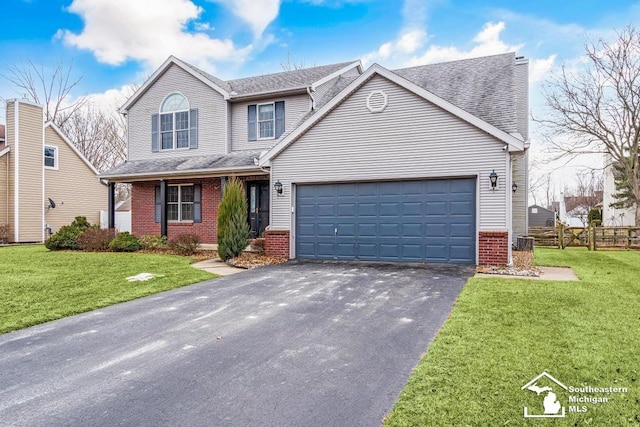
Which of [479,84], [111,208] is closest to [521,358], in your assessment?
[479,84]

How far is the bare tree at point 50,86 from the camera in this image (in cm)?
2867

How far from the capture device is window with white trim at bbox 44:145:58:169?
68.2 ft

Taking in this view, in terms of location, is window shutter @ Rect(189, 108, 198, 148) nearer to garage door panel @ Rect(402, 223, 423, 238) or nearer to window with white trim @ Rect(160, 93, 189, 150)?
window with white trim @ Rect(160, 93, 189, 150)

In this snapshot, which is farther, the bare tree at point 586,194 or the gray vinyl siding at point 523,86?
the bare tree at point 586,194

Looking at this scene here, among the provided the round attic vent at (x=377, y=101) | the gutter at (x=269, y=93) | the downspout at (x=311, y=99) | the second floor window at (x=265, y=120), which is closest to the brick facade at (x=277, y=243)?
the round attic vent at (x=377, y=101)

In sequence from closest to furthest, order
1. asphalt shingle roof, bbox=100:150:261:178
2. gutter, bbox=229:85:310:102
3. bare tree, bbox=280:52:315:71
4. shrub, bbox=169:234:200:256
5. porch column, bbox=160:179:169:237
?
shrub, bbox=169:234:200:256 → asphalt shingle roof, bbox=100:150:261:178 → gutter, bbox=229:85:310:102 → porch column, bbox=160:179:169:237 → bare tree, bbox=280:52:315:71

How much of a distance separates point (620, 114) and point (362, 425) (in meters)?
25.8

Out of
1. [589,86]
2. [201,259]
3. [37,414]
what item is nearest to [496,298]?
[37,414]

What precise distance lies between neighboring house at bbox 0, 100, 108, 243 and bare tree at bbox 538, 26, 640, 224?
2704 centimetres

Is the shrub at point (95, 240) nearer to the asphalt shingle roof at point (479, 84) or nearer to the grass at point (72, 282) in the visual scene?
the grass at point (72, 282)

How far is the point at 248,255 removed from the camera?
41.7 ft

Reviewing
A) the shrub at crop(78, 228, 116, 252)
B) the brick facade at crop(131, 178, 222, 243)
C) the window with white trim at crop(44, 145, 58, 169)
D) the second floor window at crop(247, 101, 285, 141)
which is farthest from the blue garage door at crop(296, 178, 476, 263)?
the window with white trim at crop(44, 145, 58, 169)

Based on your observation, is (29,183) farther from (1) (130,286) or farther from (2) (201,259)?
(1) (130,286)

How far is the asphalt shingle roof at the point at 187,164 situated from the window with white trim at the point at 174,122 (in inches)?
30.2
